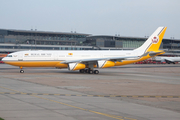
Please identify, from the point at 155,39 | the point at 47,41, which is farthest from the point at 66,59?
the point at 47,41

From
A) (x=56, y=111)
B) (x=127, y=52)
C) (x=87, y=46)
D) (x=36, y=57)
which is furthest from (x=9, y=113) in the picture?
(x=87, y=46)

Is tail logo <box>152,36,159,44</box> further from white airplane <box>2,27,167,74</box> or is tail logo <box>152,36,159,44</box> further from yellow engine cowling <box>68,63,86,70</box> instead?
yellow engine cowling <box>68,63,86,70</box>

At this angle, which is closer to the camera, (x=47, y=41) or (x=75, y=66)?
(x=75, y=66)

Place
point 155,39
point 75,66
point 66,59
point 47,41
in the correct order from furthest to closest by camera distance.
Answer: point 47,41 < point 155,39 < point 66,59 < point 75,66

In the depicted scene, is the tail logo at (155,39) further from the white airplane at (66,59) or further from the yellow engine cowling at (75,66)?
the yellow engine cowling at (75,66)

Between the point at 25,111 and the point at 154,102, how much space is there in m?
7.93

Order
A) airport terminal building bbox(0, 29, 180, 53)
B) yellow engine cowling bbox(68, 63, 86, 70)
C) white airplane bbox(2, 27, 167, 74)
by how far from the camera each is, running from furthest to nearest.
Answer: airport terminal building bbox(0, 29, 180, 53) → white airplane bbox(2, 27, 167, 74) → yellow engine cowling bbox(68, 63, 86, 70)

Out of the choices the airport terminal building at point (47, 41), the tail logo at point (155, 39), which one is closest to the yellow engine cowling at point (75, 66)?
the tail logo at point (155, 39)

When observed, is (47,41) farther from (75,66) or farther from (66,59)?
(75,66)

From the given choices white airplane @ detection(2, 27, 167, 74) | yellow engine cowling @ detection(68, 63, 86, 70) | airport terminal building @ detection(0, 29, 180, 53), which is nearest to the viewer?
yellow engine cowling @ detection(68, 63, 86, 70)

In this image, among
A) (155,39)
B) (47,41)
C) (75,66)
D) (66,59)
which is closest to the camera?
(75,66)

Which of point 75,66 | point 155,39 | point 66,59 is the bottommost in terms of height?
point 75,66

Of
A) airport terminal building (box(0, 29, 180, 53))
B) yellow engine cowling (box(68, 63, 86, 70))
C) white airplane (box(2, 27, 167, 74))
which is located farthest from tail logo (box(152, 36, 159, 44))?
airport terminal building (box(0, 29, 180, 53))

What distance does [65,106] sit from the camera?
1373cm
